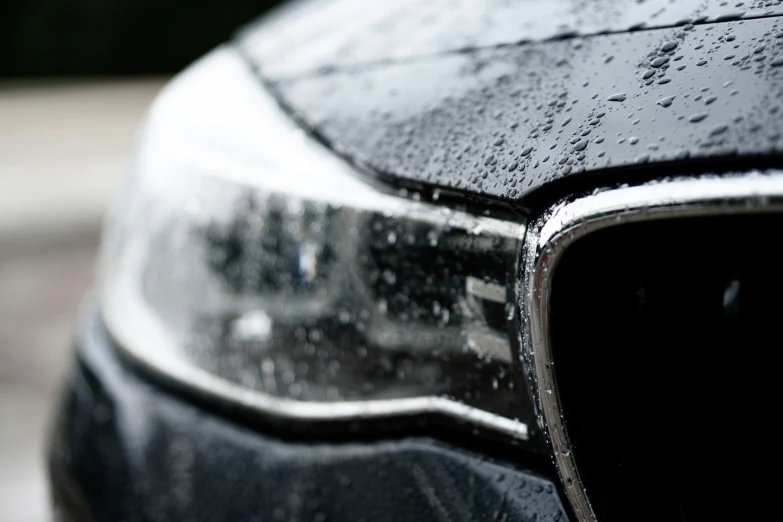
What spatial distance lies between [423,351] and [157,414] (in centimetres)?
47

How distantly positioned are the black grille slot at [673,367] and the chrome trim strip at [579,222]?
0.01 m

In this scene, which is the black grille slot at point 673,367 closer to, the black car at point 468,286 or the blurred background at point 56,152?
the black car at point 468,286

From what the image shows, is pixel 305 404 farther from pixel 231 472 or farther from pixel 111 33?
pixel 111 33

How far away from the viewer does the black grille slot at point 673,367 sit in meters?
0.80

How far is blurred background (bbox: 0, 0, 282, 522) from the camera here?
135 inches

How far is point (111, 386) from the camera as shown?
A: 1351mm

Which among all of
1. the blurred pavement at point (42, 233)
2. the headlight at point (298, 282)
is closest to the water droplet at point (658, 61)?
the headlight at point (298, 282)

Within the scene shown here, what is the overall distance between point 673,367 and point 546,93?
0.33m

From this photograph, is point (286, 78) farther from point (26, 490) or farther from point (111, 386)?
point (26, 490)

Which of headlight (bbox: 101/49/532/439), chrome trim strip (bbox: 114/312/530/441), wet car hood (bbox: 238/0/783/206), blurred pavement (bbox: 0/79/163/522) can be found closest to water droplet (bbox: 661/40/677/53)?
wet car hood (bbox: 238/0/783/206)

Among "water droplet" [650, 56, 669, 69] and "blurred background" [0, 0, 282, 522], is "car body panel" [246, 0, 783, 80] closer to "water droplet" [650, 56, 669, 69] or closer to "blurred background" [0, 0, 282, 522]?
"water droplet" [650, 56, 669, 69]

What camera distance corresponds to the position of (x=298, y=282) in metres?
1.13

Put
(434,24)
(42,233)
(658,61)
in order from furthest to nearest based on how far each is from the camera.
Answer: (42,233)
(434,24)
(658,61)

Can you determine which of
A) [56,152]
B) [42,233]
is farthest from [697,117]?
[56,152]
